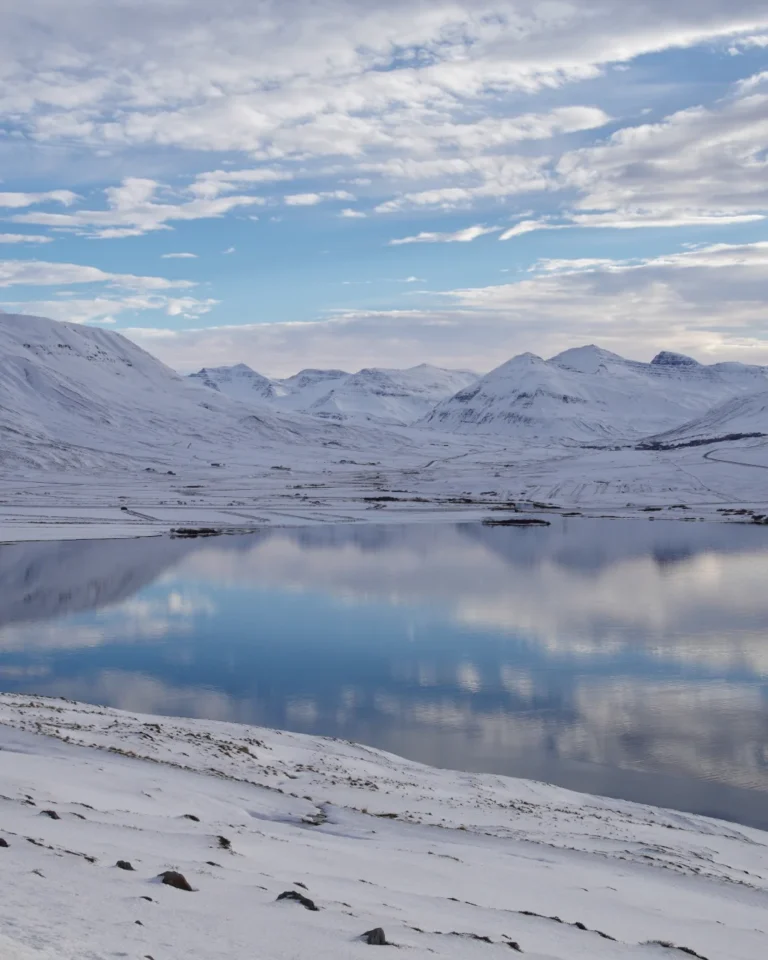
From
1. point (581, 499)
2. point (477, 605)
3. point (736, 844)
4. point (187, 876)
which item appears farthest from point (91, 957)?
point (581, 499)

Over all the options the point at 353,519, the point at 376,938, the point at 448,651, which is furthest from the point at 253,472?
the point at 376,938

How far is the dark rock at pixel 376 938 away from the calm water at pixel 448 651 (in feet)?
38.3

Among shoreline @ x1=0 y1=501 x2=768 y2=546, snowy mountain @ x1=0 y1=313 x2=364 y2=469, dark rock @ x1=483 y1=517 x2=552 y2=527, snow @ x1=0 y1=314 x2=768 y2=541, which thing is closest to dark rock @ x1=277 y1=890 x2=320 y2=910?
shoreline @ x1=0 y1=501 x2=768 y2=546

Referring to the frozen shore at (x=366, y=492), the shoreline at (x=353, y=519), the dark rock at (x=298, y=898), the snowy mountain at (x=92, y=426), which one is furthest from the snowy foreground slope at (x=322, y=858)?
the snowy mountain at (x=92, y=426)

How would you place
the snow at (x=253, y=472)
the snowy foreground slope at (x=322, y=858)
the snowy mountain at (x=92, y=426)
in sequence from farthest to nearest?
the snowy mountain at (x=92, y=426) → the snow at (x=253, y=472) → the snowy foreground slope at (x=322, y=858)

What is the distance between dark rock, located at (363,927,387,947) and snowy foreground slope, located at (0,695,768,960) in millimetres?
118

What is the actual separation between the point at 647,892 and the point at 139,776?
751 cm

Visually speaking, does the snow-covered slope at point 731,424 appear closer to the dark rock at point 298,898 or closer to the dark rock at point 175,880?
the dark rock at point 298,898

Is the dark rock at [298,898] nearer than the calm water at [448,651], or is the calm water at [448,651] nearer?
the dark rock at [298,898]

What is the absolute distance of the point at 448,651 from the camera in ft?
102

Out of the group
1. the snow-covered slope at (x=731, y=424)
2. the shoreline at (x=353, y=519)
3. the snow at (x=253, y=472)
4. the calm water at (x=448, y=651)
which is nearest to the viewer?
the calm water at (x=448, y=651)

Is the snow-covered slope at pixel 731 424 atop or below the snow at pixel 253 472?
atop

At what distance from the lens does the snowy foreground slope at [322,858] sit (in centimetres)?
816

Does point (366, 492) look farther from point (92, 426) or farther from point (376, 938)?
point (376, 938)
